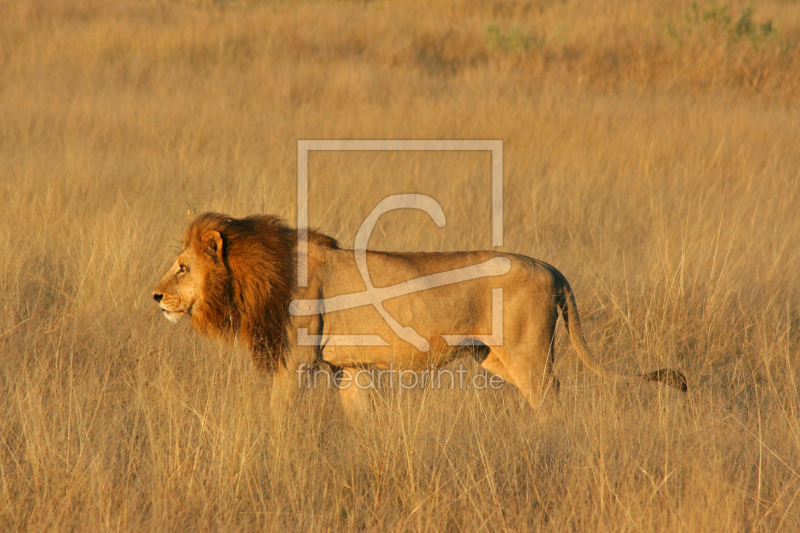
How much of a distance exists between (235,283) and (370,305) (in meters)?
0.71

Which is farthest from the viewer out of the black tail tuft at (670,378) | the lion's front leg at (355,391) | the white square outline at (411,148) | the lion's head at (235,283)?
the white square outline at (411,148)

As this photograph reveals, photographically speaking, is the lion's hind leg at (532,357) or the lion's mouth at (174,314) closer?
the lion's hind leg at (532,357)

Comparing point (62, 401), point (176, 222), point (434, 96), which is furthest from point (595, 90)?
point (62, 401)

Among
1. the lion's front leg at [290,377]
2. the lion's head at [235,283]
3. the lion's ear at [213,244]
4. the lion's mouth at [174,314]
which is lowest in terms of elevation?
the lion's front leg at [290,377]

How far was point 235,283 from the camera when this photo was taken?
3.82 meters

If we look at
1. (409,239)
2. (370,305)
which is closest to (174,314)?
(370,305)

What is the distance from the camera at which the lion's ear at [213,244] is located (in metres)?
3.70

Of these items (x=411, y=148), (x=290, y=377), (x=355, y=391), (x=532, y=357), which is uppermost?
(x=411, y=148)

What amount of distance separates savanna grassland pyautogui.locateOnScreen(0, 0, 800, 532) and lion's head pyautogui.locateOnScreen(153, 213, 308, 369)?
0.37 m

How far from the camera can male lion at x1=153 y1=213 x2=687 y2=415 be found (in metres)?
3.68

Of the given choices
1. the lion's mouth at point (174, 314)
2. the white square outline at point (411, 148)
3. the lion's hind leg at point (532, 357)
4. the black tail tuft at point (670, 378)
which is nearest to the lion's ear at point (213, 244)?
the lion's mouth at point (174, 314)

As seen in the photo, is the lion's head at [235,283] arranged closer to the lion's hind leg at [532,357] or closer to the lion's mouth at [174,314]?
the lion's mouth at [174,314]

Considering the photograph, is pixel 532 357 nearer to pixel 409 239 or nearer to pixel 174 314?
pixel 174 314

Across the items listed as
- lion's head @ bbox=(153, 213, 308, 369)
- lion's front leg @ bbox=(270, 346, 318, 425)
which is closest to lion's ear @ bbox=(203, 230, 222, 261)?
lion's head @ bbox=(153, 213, 308, 369)
